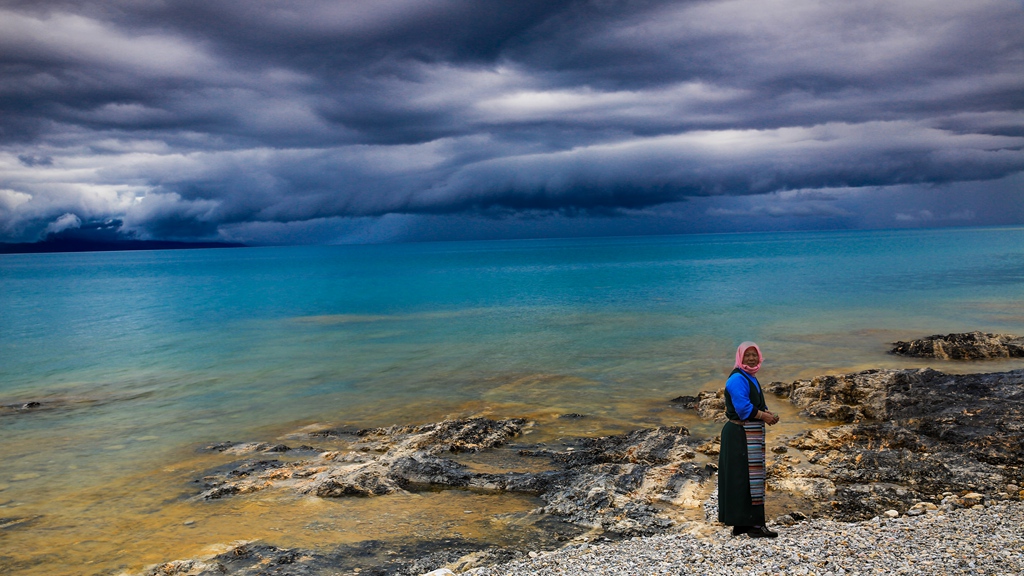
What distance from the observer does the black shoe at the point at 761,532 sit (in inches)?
319

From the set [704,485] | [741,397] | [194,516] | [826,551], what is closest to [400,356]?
[194,516]

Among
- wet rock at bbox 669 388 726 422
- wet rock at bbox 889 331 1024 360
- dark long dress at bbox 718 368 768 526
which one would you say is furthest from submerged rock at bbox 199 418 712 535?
wet rock at bbox 889 331 1024 360

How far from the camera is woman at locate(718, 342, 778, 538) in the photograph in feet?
26.1

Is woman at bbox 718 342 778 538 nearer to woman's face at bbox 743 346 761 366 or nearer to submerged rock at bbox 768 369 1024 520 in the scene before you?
woman's face at bbox 743 346 761 366

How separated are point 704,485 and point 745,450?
2.69m

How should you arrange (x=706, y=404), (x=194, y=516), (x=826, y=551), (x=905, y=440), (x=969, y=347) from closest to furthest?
(x=826, y=551), (x=194, y=516), (x=905, y=440), (x=706, y=404), (x=969, y=347)

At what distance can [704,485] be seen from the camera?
34.6ft

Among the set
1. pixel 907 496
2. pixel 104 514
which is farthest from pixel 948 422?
pixel 104 514

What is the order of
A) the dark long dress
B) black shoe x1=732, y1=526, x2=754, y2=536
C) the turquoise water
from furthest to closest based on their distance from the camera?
the turquoise water, black shoe x1=732, y1=526, x2=754, y2=536, the dark long dress

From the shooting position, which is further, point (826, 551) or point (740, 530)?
point (740, 530)

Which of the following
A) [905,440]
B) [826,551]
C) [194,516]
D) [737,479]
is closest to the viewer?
[826,551]

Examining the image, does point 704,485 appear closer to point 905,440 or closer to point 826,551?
point 826,551

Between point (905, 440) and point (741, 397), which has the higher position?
point (741, 397)

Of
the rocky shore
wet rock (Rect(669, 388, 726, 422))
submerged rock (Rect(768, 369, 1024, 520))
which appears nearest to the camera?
the rocky shore
